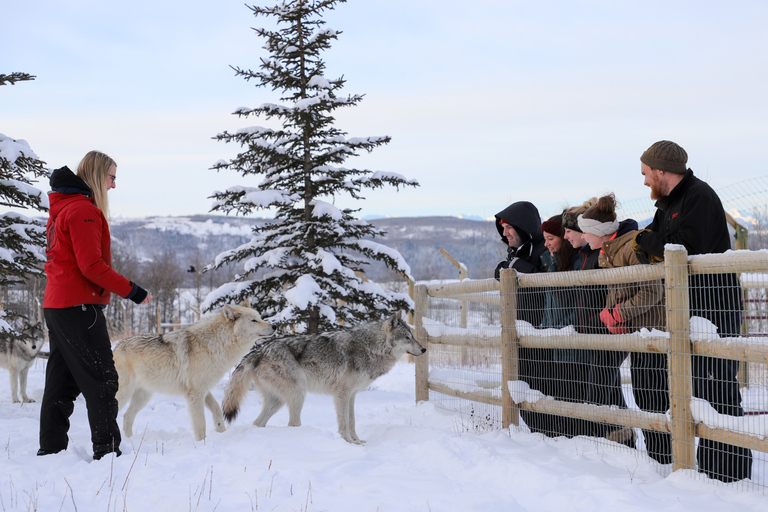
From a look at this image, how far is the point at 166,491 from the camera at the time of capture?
137 inches

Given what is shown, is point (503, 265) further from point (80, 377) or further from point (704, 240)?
point (80, 377)

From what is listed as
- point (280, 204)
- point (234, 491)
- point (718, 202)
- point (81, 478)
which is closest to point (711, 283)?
point (718, 202)

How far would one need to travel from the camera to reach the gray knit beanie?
4.02 metres

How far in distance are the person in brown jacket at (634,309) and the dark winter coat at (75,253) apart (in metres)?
3.78

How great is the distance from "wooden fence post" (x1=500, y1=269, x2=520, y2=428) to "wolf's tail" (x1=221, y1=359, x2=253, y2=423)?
2.84 m

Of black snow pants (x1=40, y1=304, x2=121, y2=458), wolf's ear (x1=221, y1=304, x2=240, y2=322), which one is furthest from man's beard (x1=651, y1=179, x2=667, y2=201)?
black snow pants (x1=40, y1=304, x2=121, y2=458)

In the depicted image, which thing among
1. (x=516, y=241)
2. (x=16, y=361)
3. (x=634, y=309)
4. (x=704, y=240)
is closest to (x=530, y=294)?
(x=516, y=241)

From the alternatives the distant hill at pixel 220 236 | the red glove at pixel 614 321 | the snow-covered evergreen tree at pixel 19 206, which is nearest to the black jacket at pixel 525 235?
the red glove at pixel 614 321

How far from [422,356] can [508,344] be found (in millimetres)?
2011

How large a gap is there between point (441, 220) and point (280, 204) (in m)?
128

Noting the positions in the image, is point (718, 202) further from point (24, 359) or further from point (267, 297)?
point (24, 359)

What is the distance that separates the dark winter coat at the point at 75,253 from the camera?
409 cm

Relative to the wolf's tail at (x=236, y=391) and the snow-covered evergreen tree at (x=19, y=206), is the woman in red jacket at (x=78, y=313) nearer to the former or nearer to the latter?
the wolf's tail at (x=236, y=391)

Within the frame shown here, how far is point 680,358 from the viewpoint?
3.87m
